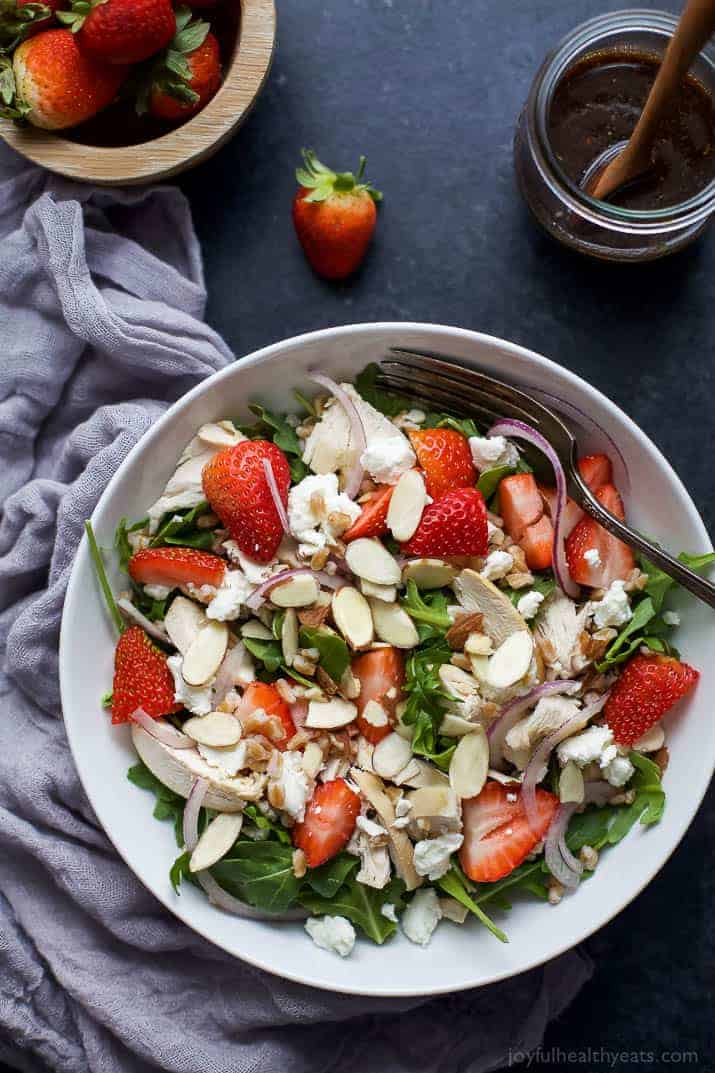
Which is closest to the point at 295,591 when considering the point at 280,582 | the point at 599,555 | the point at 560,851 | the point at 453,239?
the point at 280,582

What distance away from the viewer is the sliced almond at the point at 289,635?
5.01 ft

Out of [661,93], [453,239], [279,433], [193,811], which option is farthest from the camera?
[453,239]

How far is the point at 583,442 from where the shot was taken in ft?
5.27

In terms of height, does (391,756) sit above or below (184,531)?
below

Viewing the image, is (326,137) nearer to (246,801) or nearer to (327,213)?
(327,213)

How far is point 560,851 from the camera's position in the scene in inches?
61.4

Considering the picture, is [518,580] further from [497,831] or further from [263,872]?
[263,872]

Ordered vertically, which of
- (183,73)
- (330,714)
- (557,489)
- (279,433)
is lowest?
(330,714)

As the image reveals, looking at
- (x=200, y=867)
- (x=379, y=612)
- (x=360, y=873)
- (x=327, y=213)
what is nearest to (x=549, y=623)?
(x=379, y=612)

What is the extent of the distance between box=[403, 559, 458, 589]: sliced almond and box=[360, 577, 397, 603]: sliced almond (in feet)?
0.11

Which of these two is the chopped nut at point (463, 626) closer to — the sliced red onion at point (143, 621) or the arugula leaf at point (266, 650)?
the arugula leaf at point (266, 650)

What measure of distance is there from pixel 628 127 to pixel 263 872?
1.34m

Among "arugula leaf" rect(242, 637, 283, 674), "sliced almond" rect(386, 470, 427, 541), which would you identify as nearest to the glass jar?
"sliced almond" rect(386, 470, 427, 541)

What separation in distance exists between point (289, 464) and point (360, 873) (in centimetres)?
65
